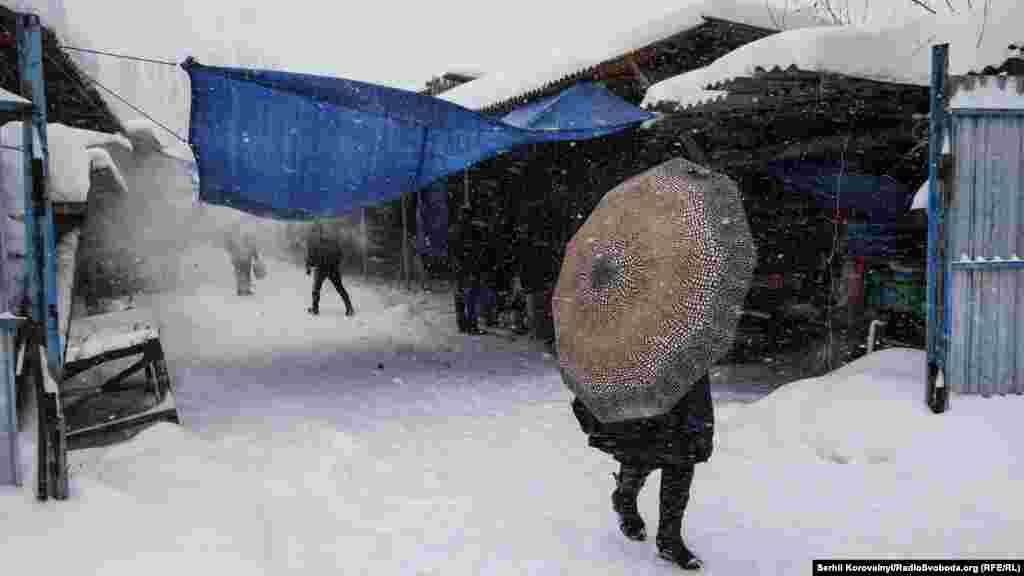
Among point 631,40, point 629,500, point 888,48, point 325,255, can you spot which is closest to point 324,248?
point 325,255

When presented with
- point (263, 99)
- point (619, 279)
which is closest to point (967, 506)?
point (619, 279)

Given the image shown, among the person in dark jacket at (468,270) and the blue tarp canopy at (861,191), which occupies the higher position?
the blue tarp canopy at (861,191)

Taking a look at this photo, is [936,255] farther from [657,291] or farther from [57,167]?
[57,167]

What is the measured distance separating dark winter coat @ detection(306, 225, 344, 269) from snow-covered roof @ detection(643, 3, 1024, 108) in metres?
8.58

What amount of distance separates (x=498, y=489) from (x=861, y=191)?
4827mm

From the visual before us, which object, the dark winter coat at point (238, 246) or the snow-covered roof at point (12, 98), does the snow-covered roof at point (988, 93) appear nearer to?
the snow-covered roof at point (12, 98)

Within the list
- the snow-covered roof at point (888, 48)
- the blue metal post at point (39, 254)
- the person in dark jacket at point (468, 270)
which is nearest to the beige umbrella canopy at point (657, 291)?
the snow-covered roof at point (888, 48)

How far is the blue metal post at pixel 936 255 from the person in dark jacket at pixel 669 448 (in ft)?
7.52

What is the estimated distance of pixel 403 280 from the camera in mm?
16953

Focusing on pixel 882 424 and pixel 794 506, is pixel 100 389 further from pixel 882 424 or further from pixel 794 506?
pixel 882 424

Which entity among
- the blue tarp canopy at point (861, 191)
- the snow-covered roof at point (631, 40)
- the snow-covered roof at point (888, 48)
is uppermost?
the snow-covered roof at point (631, 40)

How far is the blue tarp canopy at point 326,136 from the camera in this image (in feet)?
21.5

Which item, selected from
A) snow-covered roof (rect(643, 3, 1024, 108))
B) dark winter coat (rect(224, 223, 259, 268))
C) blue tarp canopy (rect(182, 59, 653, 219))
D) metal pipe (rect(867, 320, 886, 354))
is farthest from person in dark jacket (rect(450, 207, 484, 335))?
dark winter coat (rect(224, 223, 259, 268))

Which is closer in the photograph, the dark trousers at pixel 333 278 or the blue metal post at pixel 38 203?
the blue metal post at pixel 38 203
